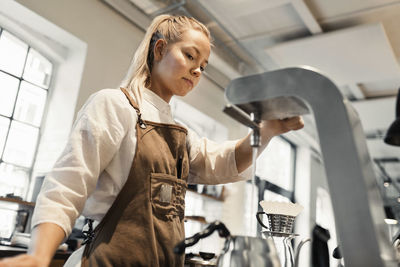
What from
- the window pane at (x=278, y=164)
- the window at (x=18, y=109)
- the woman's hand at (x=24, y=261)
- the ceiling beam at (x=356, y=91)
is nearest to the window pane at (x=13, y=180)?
the window at (x=18, y=109)

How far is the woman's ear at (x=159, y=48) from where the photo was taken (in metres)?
1.16

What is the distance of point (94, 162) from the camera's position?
0.85 metres

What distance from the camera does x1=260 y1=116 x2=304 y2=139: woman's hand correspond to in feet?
2.78

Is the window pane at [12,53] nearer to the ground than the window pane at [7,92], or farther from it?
farther from it

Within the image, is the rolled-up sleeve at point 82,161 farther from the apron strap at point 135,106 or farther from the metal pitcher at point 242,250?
the metal pitcher at point 242,250

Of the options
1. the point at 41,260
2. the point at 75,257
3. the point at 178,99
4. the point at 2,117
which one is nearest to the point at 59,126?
the point at 2,117

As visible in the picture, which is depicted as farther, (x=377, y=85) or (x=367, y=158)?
(x=377, y=85)

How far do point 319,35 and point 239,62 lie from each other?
131cm

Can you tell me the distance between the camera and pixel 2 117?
9.61 ft

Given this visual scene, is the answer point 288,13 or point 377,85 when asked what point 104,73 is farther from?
point 377,85

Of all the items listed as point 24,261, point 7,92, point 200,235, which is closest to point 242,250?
point 200,235

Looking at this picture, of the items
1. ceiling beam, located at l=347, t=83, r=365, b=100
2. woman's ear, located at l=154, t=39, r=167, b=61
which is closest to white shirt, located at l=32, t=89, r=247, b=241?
woman's ear, located at l=154, t=39, r=167, b=61

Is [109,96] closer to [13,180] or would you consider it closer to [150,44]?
[150,44]

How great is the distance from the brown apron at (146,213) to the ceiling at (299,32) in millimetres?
2715
